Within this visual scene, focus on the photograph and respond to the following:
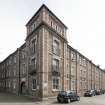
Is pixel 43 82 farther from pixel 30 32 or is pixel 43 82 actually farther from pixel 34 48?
pixel 30 32

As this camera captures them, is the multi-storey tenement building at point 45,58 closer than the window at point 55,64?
Yes

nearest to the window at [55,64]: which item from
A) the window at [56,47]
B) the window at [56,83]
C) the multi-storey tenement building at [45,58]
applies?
the multi-storey tenement building at [45,58]

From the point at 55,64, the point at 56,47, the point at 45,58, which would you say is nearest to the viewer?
the point at 45,58

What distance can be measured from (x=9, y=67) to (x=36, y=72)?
2440 cm

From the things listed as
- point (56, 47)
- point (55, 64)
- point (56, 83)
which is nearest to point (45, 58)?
point (55, 64)

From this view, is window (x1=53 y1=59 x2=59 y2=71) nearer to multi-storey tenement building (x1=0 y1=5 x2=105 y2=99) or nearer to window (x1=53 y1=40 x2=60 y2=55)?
multi-storey tenement building (x1=0 y1=5 x2=105 y2=99)

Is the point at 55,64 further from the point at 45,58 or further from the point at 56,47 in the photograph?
the point at 45,58

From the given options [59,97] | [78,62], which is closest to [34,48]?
[59,97]

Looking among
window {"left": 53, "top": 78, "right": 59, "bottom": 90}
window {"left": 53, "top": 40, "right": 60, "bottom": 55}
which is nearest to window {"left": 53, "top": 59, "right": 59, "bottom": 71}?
window {"left": 53, "top": 40, "right": 60, "bottom": 55}

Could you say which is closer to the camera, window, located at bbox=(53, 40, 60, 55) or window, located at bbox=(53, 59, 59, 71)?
window, located at bbox=(53, 59, 59, 71)

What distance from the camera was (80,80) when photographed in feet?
154

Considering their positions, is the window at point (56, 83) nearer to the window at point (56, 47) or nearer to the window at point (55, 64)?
the window at point (55, 64)

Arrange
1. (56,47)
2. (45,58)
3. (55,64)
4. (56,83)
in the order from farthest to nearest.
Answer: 1. (56,47)
2. (55,64)
3. (56,83)
4. (45,58)

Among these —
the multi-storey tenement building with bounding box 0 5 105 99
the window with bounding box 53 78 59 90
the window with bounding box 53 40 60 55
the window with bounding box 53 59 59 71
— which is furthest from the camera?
the window with bounding box 53 40 60 55
